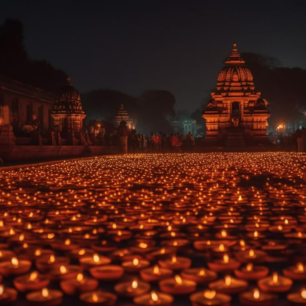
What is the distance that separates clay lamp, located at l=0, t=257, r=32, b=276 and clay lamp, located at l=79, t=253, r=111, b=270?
37 centimetres

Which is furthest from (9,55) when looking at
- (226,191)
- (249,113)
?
(226,191)

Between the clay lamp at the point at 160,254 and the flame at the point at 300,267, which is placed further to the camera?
the clay lamp at the point at 160,254

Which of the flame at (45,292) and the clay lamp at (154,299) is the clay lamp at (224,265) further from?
the flame at (45,292)

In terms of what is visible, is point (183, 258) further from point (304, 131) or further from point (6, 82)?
point (6, 82)

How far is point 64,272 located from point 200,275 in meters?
0.88

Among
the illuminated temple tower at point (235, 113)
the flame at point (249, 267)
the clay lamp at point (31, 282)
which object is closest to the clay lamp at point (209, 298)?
the flame at point (249, 267)

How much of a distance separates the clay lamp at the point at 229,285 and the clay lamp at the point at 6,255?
1.67 m

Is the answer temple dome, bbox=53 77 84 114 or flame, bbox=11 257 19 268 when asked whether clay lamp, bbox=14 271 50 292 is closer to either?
flame, bbox=11 257 19 268

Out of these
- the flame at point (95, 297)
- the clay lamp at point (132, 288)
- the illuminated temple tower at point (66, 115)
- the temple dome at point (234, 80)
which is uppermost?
the temple dome at point (234, 80)

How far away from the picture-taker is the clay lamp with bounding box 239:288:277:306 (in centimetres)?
327

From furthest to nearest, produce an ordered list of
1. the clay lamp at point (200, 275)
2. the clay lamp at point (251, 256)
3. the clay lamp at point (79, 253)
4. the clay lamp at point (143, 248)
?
the clay lamp at point (143, 248) < the clay lamp at point (79, 253) < the clay lamp at point (251, 256) < the clay lamp at point (200, 275)

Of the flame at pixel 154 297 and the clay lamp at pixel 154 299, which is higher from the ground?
the flame at pixel 154 297

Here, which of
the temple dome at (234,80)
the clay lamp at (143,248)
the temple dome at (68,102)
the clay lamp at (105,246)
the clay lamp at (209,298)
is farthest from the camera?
the temple dome at (234,80)

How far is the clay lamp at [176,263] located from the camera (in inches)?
164
